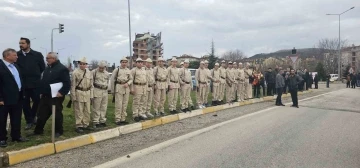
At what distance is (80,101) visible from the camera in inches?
339

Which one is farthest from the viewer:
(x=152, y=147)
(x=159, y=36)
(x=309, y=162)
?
(x=159, y=36)

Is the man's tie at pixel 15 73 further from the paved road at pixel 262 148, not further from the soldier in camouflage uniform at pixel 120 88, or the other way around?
the soldier in camouflage uniform at pixel 120 88

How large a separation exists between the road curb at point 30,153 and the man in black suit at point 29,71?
6.42ft

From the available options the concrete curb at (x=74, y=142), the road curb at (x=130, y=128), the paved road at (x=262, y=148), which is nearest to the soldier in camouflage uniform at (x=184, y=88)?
the concrete curb at (x=74, y=142)

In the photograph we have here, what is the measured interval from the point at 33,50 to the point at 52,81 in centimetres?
113

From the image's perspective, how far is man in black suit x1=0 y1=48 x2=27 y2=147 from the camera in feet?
22.9

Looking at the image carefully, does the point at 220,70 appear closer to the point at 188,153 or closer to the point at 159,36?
the point at 188,153

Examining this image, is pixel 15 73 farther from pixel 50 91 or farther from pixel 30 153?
pixel 30 153

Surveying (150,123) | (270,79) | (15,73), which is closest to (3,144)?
(15,73)

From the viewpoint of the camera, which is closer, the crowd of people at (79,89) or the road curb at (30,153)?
the road curb at (30,153)

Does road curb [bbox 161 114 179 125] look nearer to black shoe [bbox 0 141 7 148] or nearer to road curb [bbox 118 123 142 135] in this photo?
road curb [bbox 118 123 142 135]

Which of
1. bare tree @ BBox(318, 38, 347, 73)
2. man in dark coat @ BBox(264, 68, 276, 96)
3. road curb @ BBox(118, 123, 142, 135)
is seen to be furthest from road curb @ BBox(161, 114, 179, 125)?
bare tree @ BBox(318, 38, 347, 73)

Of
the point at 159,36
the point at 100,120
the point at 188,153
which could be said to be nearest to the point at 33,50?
the point at 100,120

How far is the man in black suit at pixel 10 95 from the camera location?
698 centimetres
